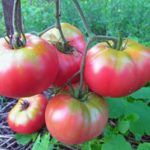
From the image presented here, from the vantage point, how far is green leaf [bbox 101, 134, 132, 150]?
70 cm

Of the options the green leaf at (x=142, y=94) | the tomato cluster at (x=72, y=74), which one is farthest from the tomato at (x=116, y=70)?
the green leaf at (x=142, y=94)

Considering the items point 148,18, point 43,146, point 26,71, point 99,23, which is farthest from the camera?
point 99,23

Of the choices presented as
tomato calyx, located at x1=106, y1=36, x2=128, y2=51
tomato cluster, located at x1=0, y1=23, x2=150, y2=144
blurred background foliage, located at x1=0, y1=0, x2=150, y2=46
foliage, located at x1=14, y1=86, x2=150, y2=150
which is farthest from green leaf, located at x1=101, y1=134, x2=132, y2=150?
blurred background foliage, located at x1=0, y1=0, x2=150, y2=46

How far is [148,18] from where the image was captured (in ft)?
7.85

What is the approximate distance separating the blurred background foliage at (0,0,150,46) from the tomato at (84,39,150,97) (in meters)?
1.68

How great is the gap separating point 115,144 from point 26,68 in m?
0.29

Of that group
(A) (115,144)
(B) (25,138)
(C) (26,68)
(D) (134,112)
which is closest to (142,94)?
(D) (134,112)

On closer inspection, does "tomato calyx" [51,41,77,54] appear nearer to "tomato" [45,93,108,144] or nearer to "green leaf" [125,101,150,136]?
"tomato" [45,93,108,144]

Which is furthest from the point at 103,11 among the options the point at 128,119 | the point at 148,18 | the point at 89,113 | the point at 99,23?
the point at 89,113

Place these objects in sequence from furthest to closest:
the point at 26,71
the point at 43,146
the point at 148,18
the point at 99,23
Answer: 1. the point at 99,23
2. the point at 148,18
3. the point at 43,146
4. the point at 26,71

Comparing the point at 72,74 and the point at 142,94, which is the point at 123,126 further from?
the point at 72,74

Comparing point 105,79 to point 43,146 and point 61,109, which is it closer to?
point 61,109

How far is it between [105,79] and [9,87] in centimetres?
12

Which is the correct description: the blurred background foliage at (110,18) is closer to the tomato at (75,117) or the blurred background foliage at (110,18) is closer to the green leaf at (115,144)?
the green leaf at (115,144)
